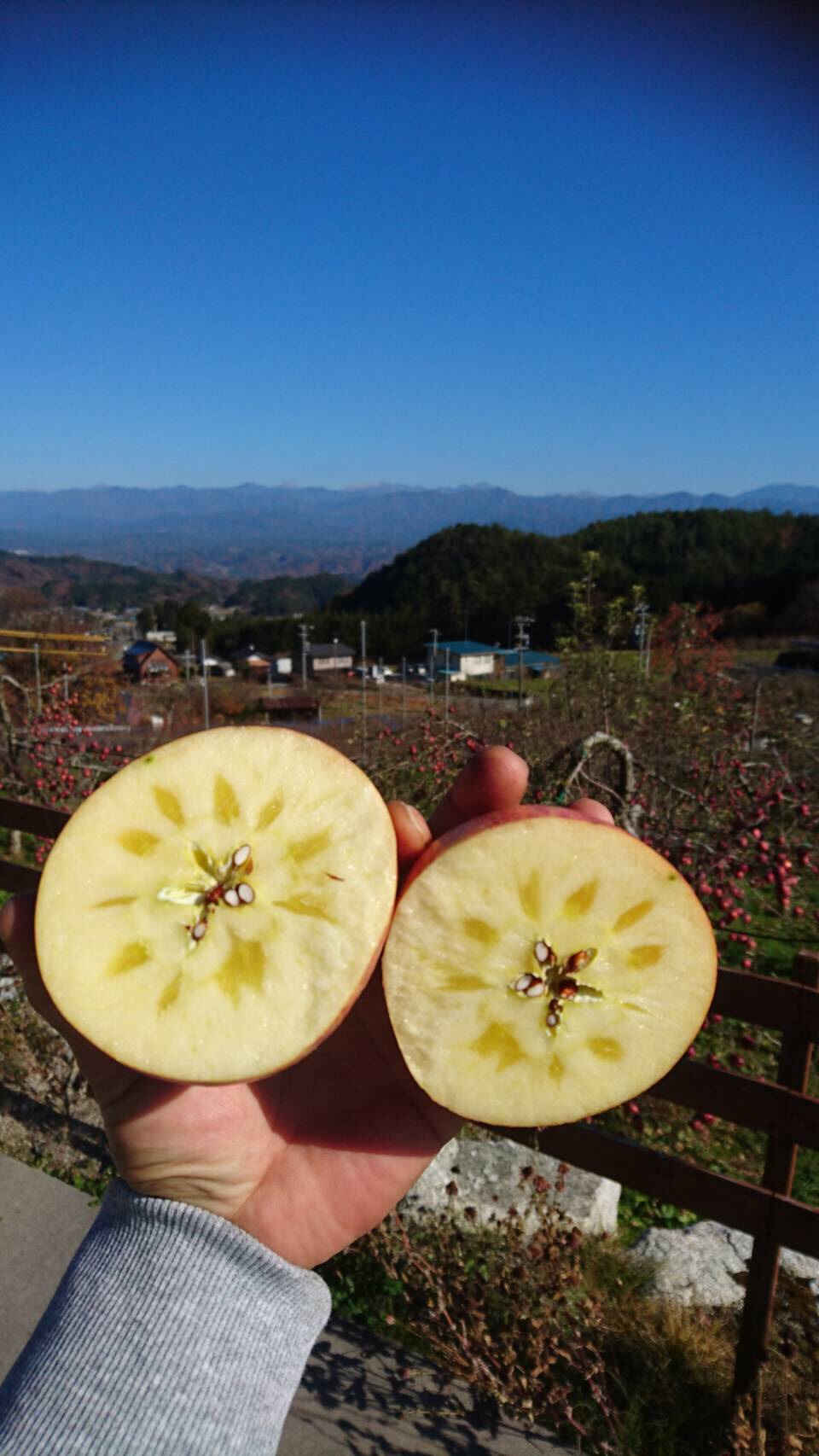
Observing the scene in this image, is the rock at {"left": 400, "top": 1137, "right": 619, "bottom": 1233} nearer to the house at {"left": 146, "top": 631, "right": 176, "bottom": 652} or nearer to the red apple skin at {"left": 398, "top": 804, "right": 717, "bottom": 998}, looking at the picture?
the red apple skin at {"left": 398, "top": 804, "right": 717, "bottom": 998}

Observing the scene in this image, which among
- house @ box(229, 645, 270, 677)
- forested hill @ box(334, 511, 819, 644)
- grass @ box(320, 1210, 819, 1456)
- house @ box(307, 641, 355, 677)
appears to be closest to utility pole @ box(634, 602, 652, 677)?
grass @ box(320, 1210, 819, 1456)

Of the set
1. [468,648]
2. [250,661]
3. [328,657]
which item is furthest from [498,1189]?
[250,661]

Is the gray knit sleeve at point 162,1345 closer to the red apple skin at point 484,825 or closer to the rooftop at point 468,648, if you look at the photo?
the red apple skin at point 484,825

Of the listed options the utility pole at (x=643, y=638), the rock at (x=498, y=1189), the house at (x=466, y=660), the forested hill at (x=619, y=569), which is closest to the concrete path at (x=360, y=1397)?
the rock at (x=498, y=1189)

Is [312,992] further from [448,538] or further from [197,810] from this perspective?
[448,538]

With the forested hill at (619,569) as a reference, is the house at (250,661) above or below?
below

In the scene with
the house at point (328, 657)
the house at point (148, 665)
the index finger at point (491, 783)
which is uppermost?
the index finger at point (491, 783)
